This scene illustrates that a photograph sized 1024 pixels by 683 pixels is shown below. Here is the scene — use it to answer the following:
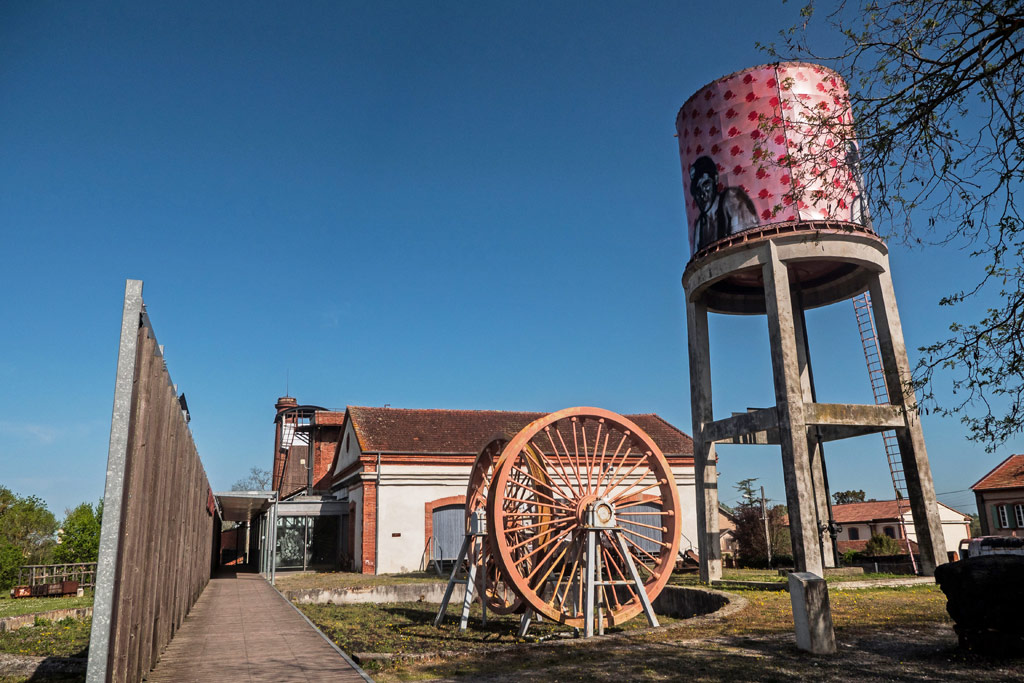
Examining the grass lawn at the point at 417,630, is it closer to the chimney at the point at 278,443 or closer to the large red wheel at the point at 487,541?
the large red wheel at the point at 487,541

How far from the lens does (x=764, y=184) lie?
15.9 metres

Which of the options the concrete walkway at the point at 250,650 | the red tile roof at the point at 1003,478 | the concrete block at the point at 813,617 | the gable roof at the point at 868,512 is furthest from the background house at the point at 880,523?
the concrete walkway at the point at 250,650

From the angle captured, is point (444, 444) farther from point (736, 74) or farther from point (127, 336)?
point (127, 336)

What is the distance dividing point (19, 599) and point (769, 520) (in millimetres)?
22637

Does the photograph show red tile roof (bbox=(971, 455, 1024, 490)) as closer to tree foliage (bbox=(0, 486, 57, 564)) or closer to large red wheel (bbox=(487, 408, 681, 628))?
large red wheel (bbox=(487, 408, 681, 628))

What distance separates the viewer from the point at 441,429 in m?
26.5

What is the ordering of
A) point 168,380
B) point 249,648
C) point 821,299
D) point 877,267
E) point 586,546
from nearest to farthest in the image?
point 168,380
point 249,648
point 586,546
point 877,267
point 821,299

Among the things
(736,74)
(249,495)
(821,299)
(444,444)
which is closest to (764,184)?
(736,74)

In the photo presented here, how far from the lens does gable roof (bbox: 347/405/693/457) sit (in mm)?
24594

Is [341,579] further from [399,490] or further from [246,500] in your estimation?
[246,500]

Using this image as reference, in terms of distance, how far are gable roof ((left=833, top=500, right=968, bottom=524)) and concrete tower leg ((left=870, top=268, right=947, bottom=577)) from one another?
88.7 ft

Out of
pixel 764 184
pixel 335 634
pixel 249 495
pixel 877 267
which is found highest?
pixel 764 184

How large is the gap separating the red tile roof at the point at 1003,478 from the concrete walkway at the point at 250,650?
35095mm

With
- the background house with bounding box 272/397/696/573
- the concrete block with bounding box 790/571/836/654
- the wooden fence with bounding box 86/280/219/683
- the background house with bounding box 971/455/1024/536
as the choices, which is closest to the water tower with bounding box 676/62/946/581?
the concrete block with bounding box 790/571/836/654
